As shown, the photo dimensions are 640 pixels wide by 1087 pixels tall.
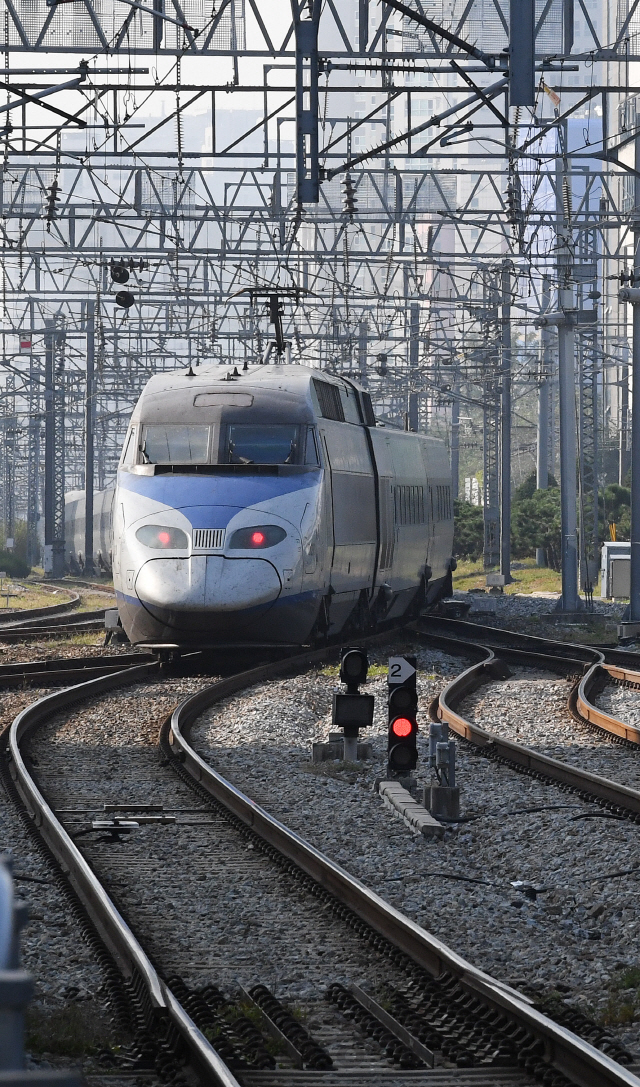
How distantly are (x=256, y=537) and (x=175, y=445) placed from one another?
199 centimetres

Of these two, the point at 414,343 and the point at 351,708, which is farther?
the point at 414,343

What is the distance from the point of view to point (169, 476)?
16.5m

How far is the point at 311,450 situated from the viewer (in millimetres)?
17484

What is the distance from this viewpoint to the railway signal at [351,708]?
10.9 m

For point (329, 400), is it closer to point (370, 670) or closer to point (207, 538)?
point (370, 670)

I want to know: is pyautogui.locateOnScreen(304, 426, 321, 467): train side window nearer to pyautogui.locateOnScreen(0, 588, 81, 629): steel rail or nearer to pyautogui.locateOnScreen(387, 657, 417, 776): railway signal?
pyautogui.locateOnScreen(387, 657, 417, 776): railway signal

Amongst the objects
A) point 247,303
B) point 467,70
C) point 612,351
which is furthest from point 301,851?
point 612,351

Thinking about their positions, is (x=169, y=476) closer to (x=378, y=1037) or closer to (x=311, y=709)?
(x=311, y=709)

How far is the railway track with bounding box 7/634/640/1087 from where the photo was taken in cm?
468

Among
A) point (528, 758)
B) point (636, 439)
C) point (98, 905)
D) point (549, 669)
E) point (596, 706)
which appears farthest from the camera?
point (636, 439)

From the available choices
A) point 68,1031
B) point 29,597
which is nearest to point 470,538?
point 29,597

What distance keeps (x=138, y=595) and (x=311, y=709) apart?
286cm

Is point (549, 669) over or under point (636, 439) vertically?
under

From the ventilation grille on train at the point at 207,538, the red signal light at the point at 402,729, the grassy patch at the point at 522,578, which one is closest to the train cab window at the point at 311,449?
the ventilation grille on train at the point at 207,538
